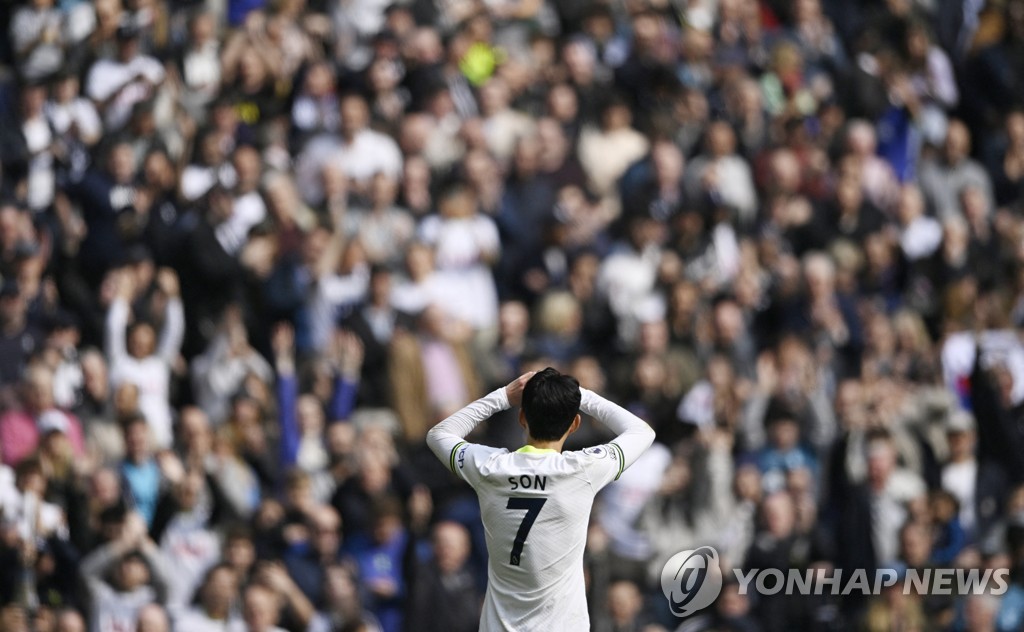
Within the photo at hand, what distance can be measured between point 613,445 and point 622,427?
0.27 ft

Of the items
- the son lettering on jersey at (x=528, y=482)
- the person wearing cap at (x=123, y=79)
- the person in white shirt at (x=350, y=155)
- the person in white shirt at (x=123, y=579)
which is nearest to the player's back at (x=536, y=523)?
the son lettering on jersey at (x=528, y=482)

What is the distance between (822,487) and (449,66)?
4.90m

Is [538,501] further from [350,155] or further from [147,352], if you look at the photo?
[350,155]

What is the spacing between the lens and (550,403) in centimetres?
713

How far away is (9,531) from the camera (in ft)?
39.1

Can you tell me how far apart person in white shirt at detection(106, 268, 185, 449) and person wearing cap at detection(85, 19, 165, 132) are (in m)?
1.81

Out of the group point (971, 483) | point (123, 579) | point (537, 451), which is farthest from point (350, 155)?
point (537, 451)

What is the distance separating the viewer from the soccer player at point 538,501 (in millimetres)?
7215

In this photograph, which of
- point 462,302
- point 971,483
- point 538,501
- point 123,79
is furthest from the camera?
point 123,79

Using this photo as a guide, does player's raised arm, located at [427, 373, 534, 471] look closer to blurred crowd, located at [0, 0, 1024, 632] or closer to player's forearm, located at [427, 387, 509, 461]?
player's forearm, located at [427, 387, 509, 461]

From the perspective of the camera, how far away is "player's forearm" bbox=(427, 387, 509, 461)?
290 inches

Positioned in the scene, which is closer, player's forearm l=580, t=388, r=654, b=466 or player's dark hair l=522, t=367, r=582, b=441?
player's dark hair l=522, t=367, r=582, b=441

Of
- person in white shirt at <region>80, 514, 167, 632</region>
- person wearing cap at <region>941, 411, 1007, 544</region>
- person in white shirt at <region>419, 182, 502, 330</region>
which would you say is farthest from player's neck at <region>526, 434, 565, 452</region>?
person wearing cap at <region>941, 411, 1007, 544</region>

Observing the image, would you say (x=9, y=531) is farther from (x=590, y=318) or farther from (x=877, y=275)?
(x=877, y=275)
